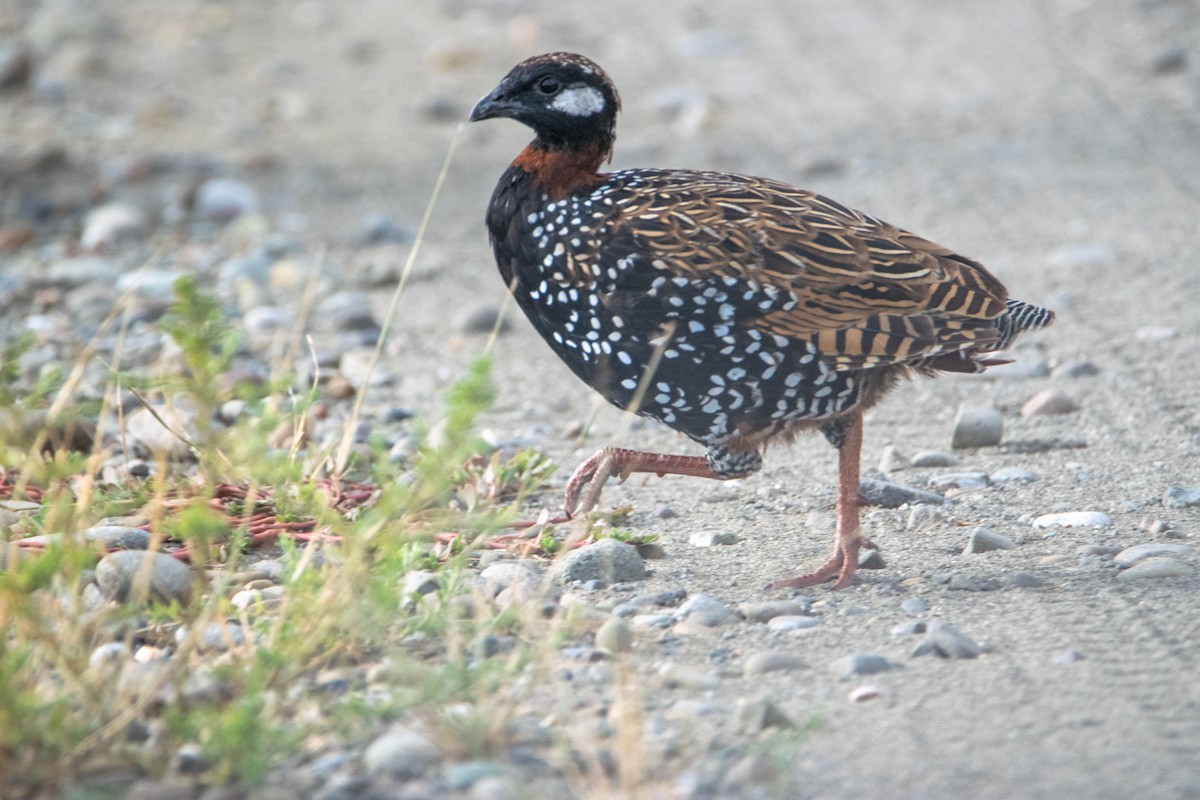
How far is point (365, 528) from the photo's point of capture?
3.55 meters

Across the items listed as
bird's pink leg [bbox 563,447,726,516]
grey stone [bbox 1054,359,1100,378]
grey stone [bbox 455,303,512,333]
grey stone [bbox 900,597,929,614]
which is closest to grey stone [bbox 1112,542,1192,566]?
grey stone [bbox 900,597,929,614]

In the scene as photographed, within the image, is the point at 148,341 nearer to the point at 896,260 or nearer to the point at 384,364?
the point at 384,364

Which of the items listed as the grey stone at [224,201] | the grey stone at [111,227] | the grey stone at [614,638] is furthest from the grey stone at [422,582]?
the grey stone at [224,201]

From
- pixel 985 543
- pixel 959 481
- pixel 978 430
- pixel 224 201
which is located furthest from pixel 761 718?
pixel 224 201

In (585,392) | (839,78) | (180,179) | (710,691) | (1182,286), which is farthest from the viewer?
(839,78)

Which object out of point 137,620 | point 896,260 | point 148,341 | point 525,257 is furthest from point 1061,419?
point 148,341

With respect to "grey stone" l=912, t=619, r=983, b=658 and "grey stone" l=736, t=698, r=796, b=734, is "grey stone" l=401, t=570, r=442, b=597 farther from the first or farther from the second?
"grey stone" l=912, t=619, r=983, b=658

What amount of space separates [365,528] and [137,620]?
80cm

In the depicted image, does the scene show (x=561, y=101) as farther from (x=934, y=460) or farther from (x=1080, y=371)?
(x=1080, y=371)

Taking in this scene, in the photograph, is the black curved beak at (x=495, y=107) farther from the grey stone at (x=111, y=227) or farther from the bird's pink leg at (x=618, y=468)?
the grey stone at (x=111, y=227)

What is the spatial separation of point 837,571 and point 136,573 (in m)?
1.91

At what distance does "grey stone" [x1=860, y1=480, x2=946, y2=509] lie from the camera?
4797mm

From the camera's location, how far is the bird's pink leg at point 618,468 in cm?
448

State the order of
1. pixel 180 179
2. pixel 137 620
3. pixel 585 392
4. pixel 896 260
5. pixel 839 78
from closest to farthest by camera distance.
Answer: pixel 137 620
pixel 896 260
pixel 585 392
pixel 180 179
pixel 839 78
